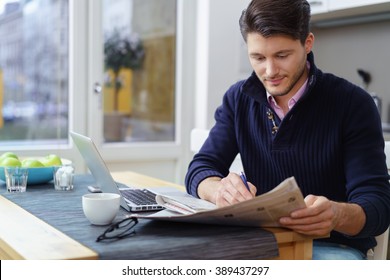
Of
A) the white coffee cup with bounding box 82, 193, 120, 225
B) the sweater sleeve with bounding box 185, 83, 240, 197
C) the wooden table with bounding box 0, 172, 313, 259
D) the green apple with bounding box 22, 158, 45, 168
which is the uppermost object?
the sweater sleeve with bounding box 185, 83, 240, 197

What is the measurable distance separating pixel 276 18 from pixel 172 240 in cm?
68

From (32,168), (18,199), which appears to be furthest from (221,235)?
(32,168)

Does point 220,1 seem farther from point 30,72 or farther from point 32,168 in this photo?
point 32,168

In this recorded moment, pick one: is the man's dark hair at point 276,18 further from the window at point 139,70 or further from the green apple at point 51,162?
the window at point 139,70

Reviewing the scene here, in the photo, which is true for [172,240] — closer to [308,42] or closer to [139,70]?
[308,42]

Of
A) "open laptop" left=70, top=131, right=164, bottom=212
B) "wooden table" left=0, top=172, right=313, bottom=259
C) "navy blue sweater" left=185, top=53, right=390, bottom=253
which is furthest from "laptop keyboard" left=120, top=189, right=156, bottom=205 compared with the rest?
"wooden table" left=0, top=172, right=313, bottom=259

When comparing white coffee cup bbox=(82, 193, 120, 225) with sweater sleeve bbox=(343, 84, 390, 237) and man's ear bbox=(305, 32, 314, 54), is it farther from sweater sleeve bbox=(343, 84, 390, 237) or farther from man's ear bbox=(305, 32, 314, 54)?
man's ear bbox=(305, 32, 314, 54)

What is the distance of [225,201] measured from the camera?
1.43m

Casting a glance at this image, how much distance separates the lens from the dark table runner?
3.77 ft

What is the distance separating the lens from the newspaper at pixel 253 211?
3.85ft

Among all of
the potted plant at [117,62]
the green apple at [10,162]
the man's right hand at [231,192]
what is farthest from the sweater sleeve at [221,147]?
the potted plant at [117,62]

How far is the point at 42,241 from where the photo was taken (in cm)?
120

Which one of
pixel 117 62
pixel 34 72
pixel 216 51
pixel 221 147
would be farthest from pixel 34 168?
pixel 216 51

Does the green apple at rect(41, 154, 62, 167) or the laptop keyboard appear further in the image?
the green apple at rect(41, 154, 62, 167)
